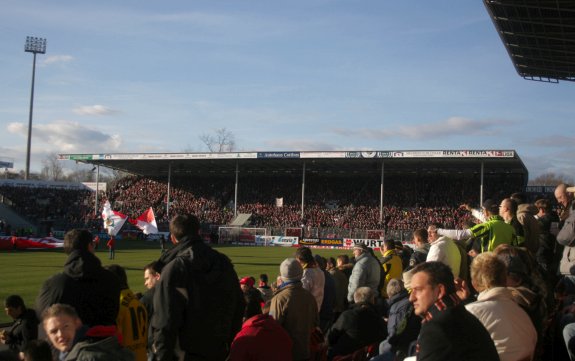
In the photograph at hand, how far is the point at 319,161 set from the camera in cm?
5488

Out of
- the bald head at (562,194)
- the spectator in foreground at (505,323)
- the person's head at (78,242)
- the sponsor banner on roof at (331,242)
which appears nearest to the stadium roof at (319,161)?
the sponsor banner on roof at (331,242)

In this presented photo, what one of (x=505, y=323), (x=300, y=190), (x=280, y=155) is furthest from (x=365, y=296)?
(x=300, y=190)

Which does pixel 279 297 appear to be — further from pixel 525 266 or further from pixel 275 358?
pixel 525 266

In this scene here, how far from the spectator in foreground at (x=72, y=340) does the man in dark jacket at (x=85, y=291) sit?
0.43 m

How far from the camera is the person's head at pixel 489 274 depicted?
449 cm

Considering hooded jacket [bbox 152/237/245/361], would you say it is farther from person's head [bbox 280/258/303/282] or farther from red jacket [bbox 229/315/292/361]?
person's head [bbox 280/258/303/282]

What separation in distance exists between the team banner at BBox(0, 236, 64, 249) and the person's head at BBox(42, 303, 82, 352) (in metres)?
35.5

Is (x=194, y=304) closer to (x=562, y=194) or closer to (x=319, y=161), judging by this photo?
(x=562, y=194)

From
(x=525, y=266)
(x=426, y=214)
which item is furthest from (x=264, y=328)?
(x=426, y=214)

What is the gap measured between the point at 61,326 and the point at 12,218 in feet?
195

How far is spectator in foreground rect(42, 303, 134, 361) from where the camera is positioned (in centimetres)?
372

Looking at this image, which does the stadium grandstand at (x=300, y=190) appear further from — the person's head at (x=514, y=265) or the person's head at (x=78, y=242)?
the person's head at (x=78, y=242)

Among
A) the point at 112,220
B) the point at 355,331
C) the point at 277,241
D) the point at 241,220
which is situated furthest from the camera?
the point at 241,220

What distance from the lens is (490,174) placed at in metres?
56.0
